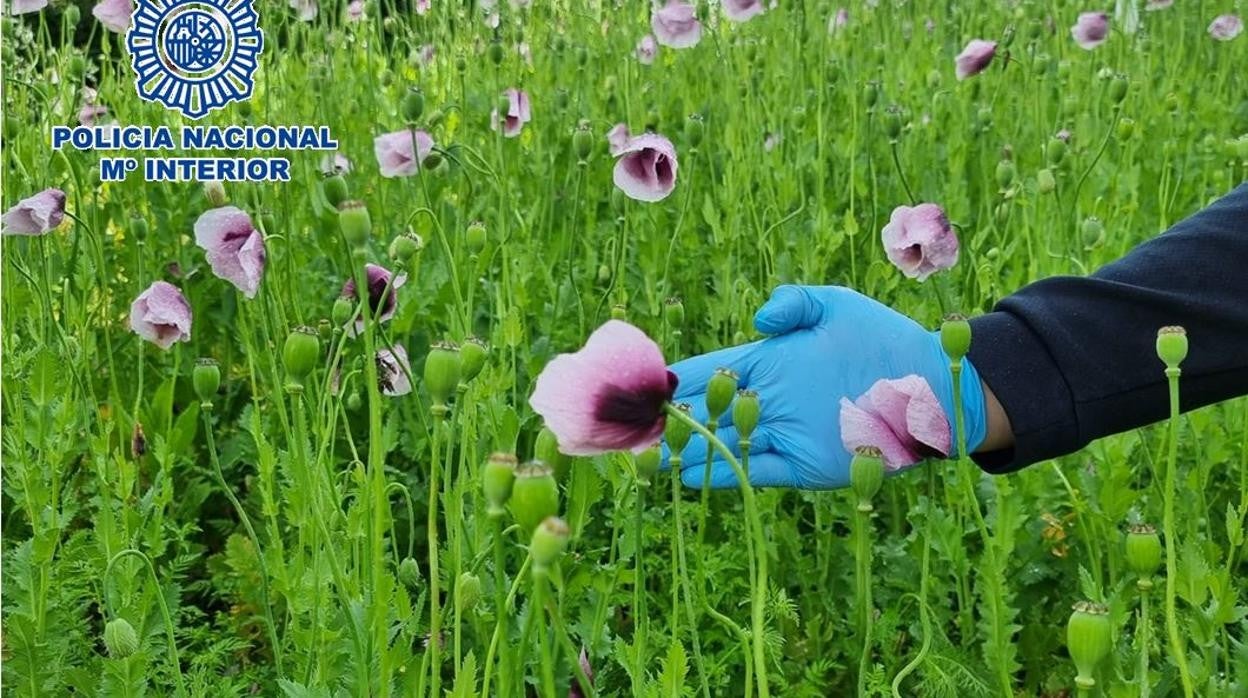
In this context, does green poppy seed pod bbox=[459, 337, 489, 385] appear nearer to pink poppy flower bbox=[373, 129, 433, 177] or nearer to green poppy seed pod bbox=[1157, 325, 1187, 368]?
green poppy seed pod bbox=[1157, 325, 1187, 368]

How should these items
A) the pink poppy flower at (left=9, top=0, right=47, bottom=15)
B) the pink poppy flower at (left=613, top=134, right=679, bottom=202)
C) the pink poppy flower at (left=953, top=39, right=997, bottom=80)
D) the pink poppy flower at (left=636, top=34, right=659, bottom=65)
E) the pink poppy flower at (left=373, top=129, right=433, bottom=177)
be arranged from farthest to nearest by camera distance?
the pink poppy flower at (left=636, top=34, right=659, bottom=65) < the pink poppy flower at (left=953, top=39, right=997, bottom=80) < the pink poppy flower at (left=9, top=0, right=47, bottom=15) < the pink poppy flower at (left=373, top=129, right=433, bottom=177) < the pink poppy flower at (left=613, top=134, right=679, bottom=202)

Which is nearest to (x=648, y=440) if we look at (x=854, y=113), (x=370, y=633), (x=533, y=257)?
(x=370, y=633)

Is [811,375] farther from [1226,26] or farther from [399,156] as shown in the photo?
[1226,26]

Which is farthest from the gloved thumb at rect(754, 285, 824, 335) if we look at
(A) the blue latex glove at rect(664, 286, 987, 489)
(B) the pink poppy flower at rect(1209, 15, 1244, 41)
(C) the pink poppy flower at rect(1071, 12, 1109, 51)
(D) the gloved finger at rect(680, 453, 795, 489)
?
(B) the pink poppy flower at rect(1209, 15, 1244, 41)

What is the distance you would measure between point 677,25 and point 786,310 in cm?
124

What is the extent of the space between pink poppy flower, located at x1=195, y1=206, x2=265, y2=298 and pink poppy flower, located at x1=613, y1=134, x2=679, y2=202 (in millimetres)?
405

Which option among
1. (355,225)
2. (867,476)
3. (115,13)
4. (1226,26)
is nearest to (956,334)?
(867,476)

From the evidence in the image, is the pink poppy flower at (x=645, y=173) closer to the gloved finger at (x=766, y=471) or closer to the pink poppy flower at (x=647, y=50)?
the gloved finger at (x=766, y=471)

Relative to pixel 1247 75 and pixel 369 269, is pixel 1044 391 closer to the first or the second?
pixel 369 269

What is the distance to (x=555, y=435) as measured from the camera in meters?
0.72

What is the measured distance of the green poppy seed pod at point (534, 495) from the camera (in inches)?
24.1

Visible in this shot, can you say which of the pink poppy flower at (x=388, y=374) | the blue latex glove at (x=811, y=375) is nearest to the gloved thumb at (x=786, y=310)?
the blue latex glove at (x=811, y=375)

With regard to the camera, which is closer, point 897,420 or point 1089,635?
point 1089,635

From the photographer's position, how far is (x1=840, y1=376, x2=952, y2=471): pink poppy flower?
952 mm
